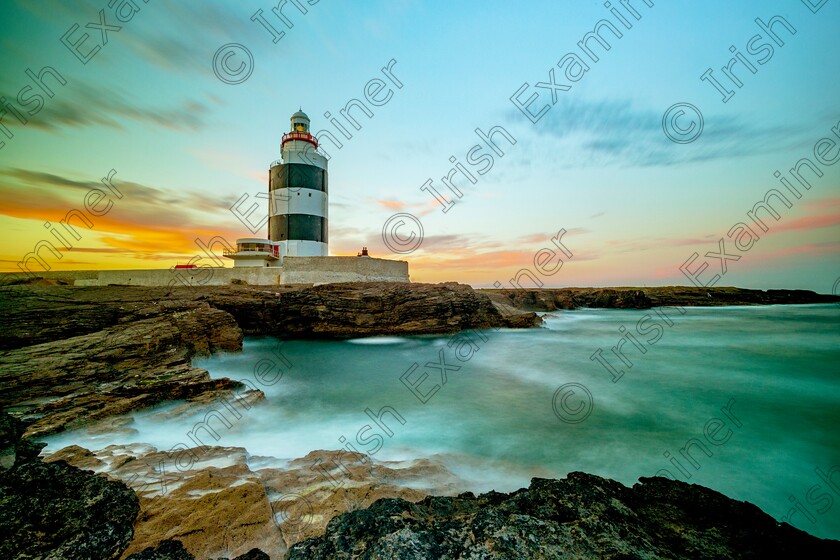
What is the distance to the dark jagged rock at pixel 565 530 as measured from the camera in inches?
72.3

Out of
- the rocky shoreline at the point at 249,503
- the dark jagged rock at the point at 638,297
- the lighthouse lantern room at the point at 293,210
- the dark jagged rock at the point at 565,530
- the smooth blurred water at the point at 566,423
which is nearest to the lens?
the dark jagged rock at the point at 565,530

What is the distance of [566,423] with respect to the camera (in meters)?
5.66

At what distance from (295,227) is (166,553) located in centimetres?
2197

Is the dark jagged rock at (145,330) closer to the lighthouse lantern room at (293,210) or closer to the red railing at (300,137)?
the lighthouse lantern room at (293,210)

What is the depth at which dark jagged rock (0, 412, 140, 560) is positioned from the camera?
2020 millimetres

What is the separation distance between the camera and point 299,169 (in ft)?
73.9

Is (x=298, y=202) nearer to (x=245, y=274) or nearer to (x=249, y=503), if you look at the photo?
(x=245, y=274)

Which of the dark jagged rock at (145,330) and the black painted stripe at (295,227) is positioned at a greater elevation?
the black painted stripe at (295,227)

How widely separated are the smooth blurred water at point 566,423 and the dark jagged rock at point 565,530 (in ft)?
5.09

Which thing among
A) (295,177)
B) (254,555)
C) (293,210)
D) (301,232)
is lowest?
(254,555)

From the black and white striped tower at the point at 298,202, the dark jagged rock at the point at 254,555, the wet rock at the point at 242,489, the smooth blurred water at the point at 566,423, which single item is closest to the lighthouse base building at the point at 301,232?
the black and white striped tower at the point at 298,202

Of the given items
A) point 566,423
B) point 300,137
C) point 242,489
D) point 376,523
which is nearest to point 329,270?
point 300,137

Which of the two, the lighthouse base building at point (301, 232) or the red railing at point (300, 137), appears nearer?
the lighthouse base building at point (301, 232)

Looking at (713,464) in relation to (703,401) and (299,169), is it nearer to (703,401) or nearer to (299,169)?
(703,401)
